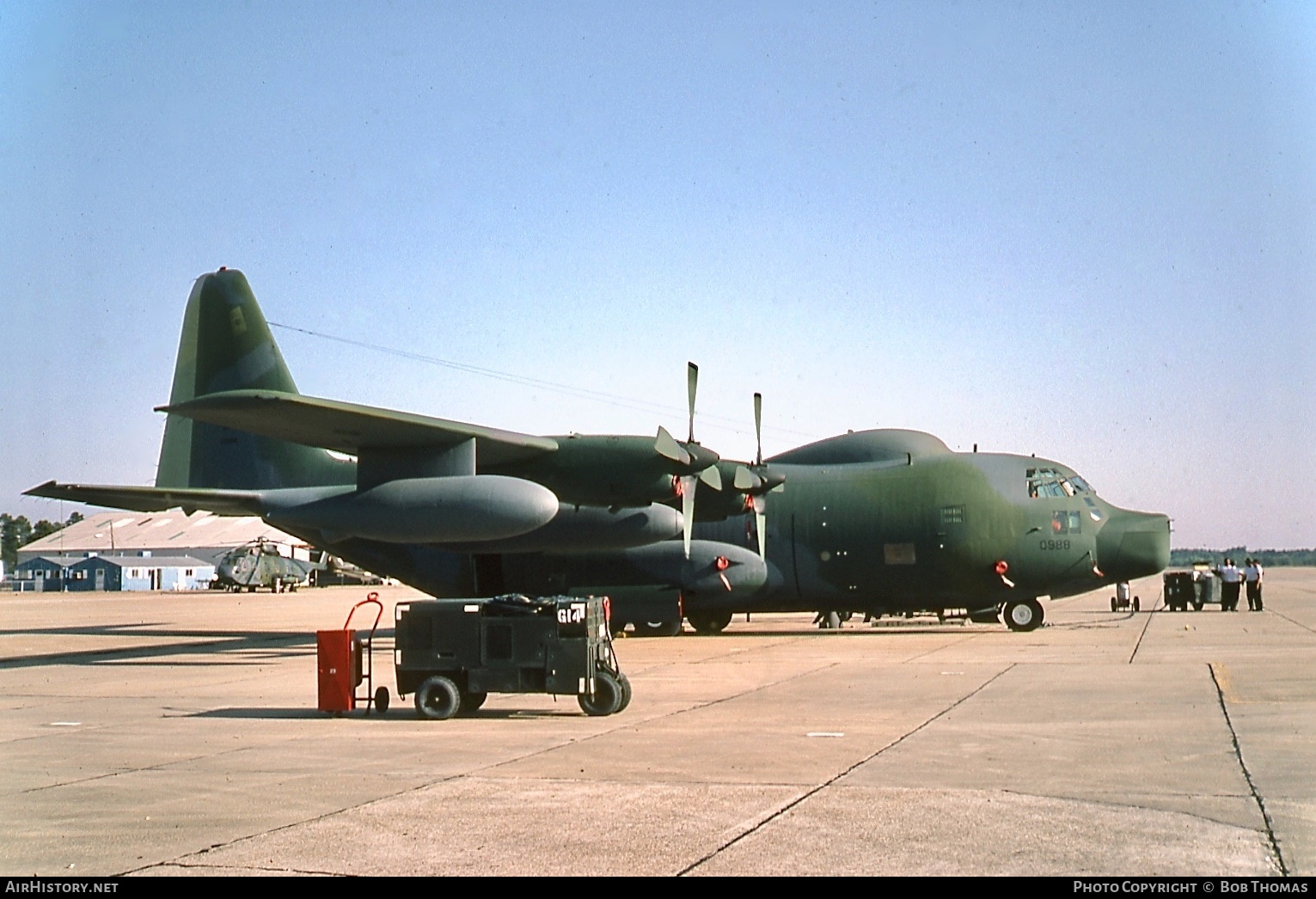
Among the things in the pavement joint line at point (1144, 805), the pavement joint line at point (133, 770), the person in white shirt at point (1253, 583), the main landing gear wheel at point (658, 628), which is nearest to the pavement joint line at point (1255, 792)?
the pavement joint line at point (1144, 805)

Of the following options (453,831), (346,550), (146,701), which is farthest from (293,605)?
(453,831)

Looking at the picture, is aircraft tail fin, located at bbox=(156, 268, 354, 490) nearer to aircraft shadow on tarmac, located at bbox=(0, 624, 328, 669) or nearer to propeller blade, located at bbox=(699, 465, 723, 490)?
aircraft shadow on tarmac, located at bbox=(0, 624, 328, 669)

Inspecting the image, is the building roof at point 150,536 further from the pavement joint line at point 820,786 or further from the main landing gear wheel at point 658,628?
the pavement joint line at point 820,786

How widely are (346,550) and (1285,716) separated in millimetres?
21357

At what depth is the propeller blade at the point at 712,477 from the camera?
80.3 ft

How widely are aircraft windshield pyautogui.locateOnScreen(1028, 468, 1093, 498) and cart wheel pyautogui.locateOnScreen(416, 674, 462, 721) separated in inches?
700

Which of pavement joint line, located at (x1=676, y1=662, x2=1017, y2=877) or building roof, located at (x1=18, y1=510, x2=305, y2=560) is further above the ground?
building roof, located at (x1=18, y1=510, x2=305, y2=560)

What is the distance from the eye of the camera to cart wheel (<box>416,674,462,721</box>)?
47.9 ft

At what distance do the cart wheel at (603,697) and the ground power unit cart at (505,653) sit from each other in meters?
0.01

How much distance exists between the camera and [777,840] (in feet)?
25.7

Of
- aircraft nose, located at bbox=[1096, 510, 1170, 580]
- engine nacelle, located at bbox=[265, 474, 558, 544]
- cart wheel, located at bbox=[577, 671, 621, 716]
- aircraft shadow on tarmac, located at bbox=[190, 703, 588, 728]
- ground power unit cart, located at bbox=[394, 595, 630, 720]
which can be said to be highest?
engine nacelle, located at bbox=[265, 474, 558, 544]

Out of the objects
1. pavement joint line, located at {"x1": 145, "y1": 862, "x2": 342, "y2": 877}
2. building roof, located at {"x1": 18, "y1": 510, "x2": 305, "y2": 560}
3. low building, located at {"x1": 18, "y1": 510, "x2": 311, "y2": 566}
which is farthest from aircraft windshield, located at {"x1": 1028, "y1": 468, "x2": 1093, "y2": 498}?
building roof, located at {"x1": 18, "y1": 510, "x2": 305, "y2": 560}

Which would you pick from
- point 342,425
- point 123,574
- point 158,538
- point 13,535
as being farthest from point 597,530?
point 13,535

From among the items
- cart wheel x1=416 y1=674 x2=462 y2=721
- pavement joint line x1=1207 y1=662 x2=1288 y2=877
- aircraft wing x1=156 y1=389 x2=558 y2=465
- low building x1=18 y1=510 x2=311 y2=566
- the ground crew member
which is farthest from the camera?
low building x1=18 y1=510 x2=311 y2=566
